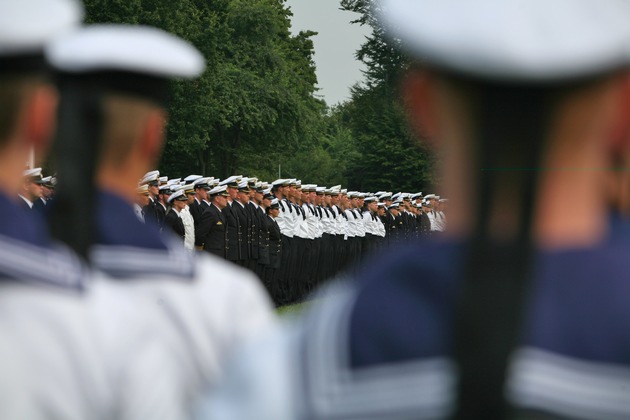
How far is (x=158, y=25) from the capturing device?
44000mm

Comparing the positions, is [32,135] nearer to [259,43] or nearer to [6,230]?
[6,230]

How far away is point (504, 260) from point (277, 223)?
22270 mm

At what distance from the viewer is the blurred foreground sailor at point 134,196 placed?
8.41ft

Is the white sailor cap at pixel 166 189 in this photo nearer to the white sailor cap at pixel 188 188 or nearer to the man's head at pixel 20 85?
the white sailor cap at pixel 188 188

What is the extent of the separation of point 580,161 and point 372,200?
106 ft

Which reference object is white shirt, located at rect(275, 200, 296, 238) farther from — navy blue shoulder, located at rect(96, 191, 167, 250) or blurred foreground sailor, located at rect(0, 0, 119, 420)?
blurred foreground sailor, located at rect(0, 0, 119, 420)

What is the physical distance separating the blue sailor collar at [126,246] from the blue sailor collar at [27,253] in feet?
1.59

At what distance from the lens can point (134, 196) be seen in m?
2.65

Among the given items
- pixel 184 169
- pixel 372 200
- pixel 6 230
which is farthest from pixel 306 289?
pixel 184 169

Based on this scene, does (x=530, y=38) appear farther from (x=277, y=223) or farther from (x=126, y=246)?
(x=277, y=223)

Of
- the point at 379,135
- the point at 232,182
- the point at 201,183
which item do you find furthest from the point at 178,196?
the point at 379,135

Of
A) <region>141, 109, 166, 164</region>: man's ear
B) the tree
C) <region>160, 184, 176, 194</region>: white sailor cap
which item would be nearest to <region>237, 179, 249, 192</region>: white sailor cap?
<region>160, 184, 176, 194</region>: white sailor cap

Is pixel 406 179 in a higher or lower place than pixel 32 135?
higher

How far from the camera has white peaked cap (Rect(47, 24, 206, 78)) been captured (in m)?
2.61
